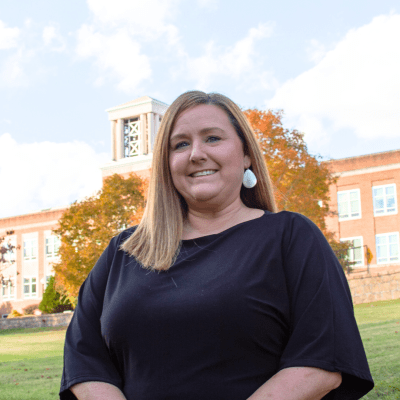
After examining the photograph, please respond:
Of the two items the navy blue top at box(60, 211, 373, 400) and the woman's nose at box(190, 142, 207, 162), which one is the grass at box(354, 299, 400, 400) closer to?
the navy blue top at box(60, 211, 373, 400)

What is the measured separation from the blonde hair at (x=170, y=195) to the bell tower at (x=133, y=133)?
4199cm

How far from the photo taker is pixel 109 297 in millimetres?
2367

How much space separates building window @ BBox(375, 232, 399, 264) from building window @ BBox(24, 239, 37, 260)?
31.9 m

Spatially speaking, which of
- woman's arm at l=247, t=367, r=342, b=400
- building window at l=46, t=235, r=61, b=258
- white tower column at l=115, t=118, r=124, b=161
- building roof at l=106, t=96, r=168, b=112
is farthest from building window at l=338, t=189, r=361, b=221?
woman's arm at l=247, t=367, r=342, b=400

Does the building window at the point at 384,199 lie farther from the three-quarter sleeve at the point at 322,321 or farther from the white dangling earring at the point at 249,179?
the three-quarter sleeve at the point at 322,321

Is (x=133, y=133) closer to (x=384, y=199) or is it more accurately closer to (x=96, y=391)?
(x=384, y=199)

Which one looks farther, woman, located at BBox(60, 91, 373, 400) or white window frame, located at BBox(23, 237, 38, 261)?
white window frame, located at BBox(23, 237, 38, 261)

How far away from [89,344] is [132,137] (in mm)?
46777

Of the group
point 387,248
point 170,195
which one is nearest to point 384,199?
point 387,248

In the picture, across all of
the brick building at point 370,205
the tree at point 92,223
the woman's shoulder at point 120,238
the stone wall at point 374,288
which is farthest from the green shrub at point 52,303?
the woman's shoulder at point 120,238

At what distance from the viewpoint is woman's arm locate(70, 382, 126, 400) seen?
7.21ft

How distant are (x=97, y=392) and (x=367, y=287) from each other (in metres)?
26.4

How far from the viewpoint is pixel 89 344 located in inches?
92.5

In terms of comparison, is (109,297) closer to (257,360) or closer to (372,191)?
(257,360)
